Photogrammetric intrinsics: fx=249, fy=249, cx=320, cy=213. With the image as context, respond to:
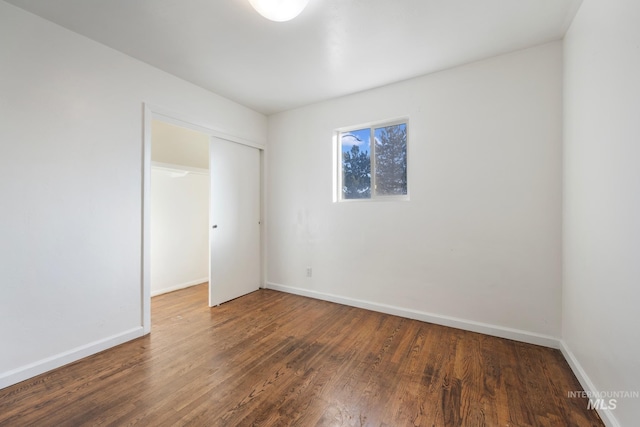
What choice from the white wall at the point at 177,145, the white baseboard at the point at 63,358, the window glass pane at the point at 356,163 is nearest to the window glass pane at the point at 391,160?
the window glass pane at the point at 356,163

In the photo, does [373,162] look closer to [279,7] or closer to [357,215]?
[357,215]

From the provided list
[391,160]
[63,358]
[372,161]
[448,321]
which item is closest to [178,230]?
[63,358]

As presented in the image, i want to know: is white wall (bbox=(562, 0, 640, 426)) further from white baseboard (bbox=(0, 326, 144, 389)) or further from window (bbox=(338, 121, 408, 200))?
white baseboard (bbox=(0, 326, 144, 389))

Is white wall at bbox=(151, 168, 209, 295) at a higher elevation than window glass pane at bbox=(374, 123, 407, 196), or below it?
below

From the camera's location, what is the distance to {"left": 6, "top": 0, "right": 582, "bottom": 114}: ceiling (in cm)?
174

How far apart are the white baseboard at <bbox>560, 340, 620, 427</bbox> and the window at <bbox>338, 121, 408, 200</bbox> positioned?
181cm

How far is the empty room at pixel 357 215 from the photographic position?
56.5 inches

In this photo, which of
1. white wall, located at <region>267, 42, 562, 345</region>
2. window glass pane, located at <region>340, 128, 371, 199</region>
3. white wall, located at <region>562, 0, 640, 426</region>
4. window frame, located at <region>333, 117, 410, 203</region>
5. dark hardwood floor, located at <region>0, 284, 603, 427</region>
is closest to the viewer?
white wall, located at <region>562, 0, 640, 426</region>

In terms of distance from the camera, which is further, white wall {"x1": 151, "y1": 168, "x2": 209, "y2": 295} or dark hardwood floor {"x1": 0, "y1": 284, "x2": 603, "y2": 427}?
white wall {"x1": 151, "y1": 168, "x2": 209, "y2": 295}

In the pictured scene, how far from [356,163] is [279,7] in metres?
1.93

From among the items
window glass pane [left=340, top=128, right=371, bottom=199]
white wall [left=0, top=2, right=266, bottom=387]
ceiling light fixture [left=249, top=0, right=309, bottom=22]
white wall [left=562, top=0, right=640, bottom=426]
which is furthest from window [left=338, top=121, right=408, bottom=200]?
white wall [left=0, top=2, right=266, bottom=387]

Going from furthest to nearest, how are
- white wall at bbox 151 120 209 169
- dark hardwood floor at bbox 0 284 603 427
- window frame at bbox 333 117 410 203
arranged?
1. white wall at bbox 151 120 209 169
2. window frame at bbox 333 117 410 203
3. dark hardwood floor at bbox 0 284 603 427

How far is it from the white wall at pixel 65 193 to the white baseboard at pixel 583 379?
11.0 feet

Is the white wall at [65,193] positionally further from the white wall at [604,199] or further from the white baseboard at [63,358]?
the white wall at [604,199]
